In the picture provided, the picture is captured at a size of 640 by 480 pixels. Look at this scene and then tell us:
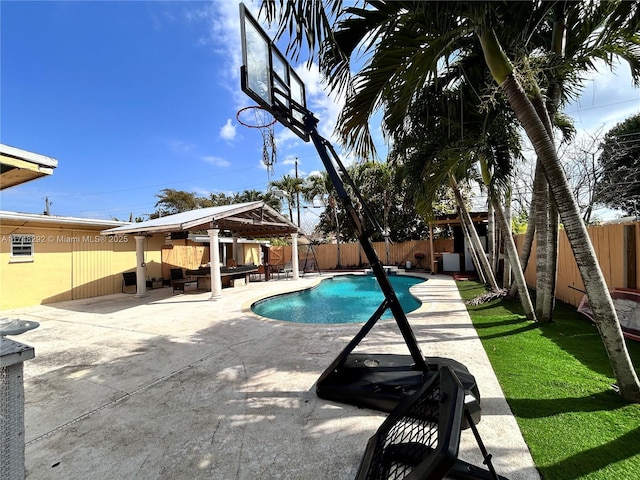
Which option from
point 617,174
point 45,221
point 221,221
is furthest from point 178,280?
point 617,174

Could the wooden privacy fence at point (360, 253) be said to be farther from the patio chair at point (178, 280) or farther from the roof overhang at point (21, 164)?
the roof overhang at point (21, 164)

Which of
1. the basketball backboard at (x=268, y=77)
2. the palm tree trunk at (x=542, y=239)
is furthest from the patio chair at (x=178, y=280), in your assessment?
the palm tree trunk at (x=542, y=239)

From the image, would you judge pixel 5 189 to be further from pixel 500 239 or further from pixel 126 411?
pixel 500 239

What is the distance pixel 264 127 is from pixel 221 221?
8670 mm

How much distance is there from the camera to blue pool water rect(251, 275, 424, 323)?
9.06 metres

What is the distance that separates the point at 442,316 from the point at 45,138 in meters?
29.7

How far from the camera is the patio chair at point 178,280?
12336mm

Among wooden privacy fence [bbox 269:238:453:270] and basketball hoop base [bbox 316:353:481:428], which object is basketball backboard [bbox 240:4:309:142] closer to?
basketball hoop base [bbox 316:353:481:428]

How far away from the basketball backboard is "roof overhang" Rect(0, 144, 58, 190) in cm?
217

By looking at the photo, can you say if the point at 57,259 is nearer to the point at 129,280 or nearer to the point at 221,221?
the point at 129,280

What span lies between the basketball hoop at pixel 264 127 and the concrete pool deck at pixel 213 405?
10.5 feet

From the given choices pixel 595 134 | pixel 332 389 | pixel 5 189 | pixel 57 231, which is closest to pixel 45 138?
pixel 57 231

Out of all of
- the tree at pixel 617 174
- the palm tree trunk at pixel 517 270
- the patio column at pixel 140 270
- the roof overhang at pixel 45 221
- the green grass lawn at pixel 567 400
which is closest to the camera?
the green grass lawn at pixel 567 400

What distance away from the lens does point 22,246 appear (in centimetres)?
975
